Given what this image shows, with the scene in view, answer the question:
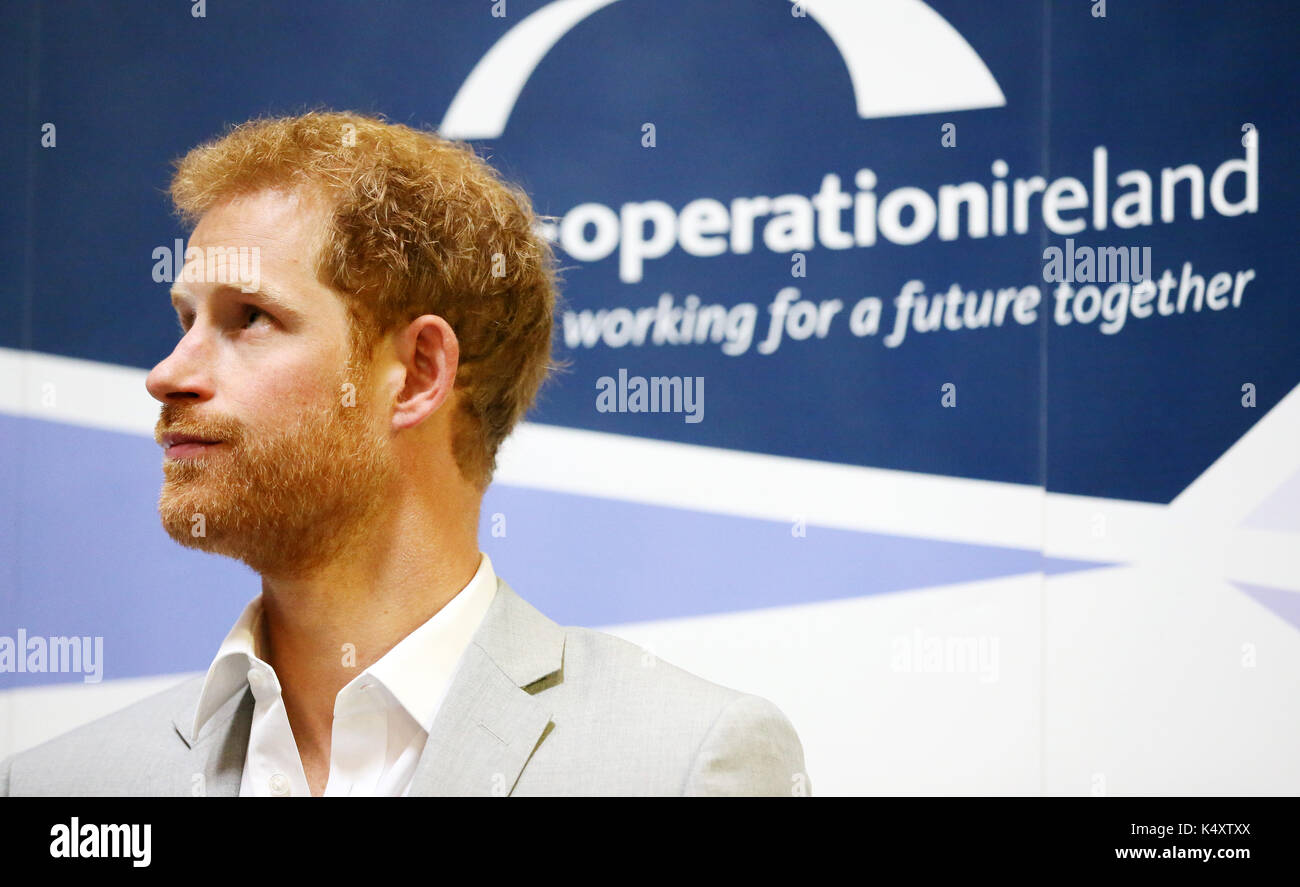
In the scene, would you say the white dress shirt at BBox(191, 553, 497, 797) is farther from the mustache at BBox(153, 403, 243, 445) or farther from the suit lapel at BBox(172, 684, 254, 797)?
the mustache at BBox(153, 403, 243, 445)

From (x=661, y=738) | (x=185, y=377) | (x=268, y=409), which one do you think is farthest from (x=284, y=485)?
(x=661, y=738)

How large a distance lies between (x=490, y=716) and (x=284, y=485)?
1.61ft

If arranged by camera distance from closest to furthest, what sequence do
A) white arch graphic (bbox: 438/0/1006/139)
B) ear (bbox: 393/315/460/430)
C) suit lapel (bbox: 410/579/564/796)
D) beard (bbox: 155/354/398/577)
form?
suit lapel (bbox: 410/579/564/796)
beard (bbox: 155/354/398/577)
ear (bbox: 393/315/460/430)
white arch graphic (bbox: 438/0/1006/139)

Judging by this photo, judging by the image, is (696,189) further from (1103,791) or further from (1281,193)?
(1103,791)

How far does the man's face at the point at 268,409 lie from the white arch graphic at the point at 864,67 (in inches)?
71.8

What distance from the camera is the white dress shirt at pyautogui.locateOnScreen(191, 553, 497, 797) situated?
1878 millimetres

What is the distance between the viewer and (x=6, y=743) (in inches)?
146

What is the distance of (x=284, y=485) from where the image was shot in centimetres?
195

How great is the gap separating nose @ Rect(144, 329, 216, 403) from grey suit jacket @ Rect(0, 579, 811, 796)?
492 mm

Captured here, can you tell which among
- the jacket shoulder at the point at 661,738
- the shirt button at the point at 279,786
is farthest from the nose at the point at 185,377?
the jacket shoulder at the point at 661,738

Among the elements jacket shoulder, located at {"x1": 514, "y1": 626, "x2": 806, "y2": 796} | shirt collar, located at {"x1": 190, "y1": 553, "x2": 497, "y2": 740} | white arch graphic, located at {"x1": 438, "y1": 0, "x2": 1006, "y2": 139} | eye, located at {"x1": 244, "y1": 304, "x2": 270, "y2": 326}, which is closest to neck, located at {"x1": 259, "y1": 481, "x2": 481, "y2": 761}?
shirt collar, located at {"x1": 190, "y1": 553, "x2": 497, "y2": 740}

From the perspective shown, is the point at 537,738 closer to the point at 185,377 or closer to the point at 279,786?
the point at 279,786
